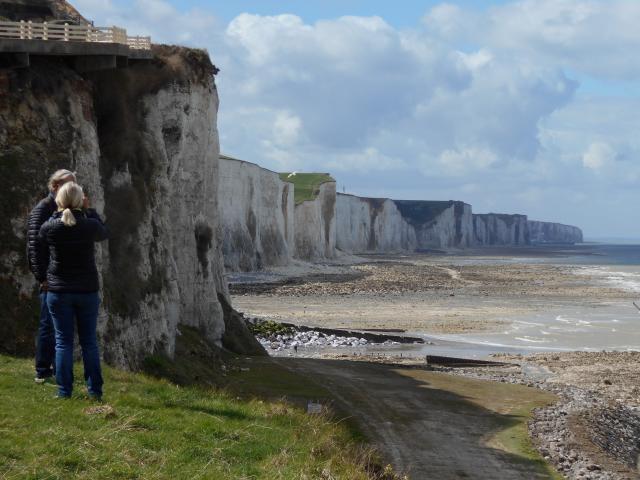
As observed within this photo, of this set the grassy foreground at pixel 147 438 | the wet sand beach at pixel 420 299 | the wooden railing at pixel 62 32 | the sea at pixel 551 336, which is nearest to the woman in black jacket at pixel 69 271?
the grassy foreground at pixel 147 438

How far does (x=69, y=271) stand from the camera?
871cm

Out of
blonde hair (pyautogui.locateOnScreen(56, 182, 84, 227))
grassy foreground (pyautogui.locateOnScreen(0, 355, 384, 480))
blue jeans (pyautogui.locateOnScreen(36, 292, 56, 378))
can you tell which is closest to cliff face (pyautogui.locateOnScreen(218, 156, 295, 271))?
grassy foreground (pyautogui.locateOnScreen(0, 355, 384, 480))

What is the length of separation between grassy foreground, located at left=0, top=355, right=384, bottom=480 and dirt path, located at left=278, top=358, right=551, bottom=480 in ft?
11.0

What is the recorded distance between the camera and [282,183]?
316ft

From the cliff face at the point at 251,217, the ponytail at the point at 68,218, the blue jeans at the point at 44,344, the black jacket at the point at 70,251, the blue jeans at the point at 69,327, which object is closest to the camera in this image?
the ponytail at the point at 68,218

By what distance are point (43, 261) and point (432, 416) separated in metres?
10.9

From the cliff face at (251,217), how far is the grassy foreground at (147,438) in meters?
61.1

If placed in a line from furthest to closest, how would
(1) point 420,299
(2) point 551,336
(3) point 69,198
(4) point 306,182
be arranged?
(4) point 306,182, (1) point 420,299, (2) point 551,336, (3) point 69,198

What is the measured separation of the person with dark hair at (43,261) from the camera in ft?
28.8

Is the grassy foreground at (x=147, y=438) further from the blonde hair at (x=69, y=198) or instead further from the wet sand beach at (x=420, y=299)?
the wet sand beach at (x=420, y=299)

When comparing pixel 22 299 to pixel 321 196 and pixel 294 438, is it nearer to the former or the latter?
pixel 294 438

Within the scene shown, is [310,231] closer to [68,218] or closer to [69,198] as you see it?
[69,198]

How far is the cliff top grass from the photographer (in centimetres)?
11587

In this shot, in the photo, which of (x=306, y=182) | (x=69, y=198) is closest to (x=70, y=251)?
(x=69, y=198)
